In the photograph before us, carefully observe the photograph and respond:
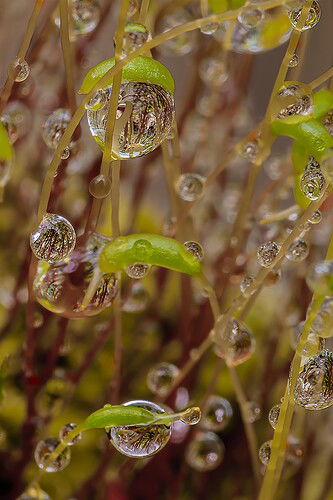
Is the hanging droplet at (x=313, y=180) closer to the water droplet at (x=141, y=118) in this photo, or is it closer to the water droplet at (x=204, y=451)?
the water droplet at (x=141, y=118)

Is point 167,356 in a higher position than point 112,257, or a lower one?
lower

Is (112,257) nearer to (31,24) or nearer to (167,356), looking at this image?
(31,24)

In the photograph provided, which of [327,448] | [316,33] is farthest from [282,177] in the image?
[316,33]

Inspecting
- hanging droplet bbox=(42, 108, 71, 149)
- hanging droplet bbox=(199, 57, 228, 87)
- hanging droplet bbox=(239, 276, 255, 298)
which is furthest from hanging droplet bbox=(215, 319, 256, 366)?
hanging droplet bbox=(199, 57, 228, 87)

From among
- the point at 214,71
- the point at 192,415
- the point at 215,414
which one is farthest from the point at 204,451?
the point at 214,71

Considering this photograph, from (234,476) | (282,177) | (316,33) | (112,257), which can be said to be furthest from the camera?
(316,33)

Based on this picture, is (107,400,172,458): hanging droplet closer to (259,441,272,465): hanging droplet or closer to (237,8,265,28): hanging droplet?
(259,441,272,465): hanging droplet
